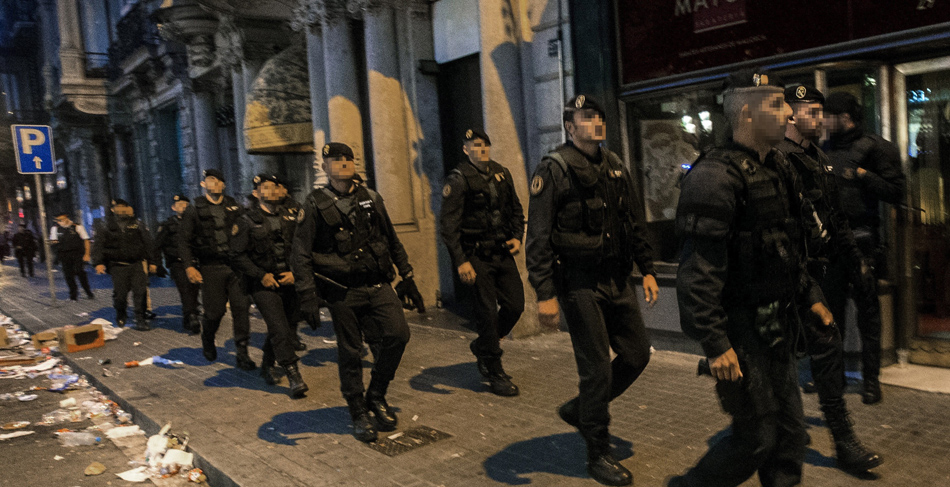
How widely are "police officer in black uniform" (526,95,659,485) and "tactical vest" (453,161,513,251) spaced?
70.6 inches

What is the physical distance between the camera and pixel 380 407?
5.08 m

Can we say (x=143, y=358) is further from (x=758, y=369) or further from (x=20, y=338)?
(x=758, y=369)

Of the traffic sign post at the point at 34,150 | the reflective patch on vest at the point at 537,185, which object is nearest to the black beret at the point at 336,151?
the reflective patch on vest at the point at 537,185

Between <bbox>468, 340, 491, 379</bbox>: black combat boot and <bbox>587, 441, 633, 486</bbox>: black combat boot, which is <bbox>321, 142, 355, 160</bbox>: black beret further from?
<bbox>587, 441, 633, 486</bbox>: black combat boot

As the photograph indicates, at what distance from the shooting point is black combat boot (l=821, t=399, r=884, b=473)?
3656 millimetres

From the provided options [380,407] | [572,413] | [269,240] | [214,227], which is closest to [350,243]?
[380,407]

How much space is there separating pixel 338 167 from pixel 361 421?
176cm

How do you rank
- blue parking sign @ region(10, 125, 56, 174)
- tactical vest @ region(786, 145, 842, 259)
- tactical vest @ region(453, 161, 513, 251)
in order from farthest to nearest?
blue parking sign @ region(10, 125, 56, 174), tactical vest @ region(453, 161, 513, 251), tactical vest @ region(786, 145, 842, 259)

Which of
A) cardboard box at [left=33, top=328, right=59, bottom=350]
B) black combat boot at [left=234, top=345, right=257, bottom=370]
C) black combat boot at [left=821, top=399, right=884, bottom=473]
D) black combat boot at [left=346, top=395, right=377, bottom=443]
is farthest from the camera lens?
cardboard box at [left=33, top=328, right=59, bottom=350]

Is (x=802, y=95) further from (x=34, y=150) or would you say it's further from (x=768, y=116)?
(x=34, y=150)

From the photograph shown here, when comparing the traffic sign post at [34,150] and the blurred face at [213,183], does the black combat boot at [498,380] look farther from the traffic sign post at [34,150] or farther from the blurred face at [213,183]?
the traffic sign post at [34,150]

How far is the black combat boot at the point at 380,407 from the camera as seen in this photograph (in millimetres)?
5027

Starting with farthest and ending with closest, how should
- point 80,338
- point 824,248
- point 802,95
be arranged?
point 80,338 → point 802,95 → point 824,248

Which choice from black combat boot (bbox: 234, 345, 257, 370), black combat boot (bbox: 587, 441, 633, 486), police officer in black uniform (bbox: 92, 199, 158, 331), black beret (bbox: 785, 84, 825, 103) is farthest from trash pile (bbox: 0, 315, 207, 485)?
black beret (bbox: 785, 84, 825, 103)
